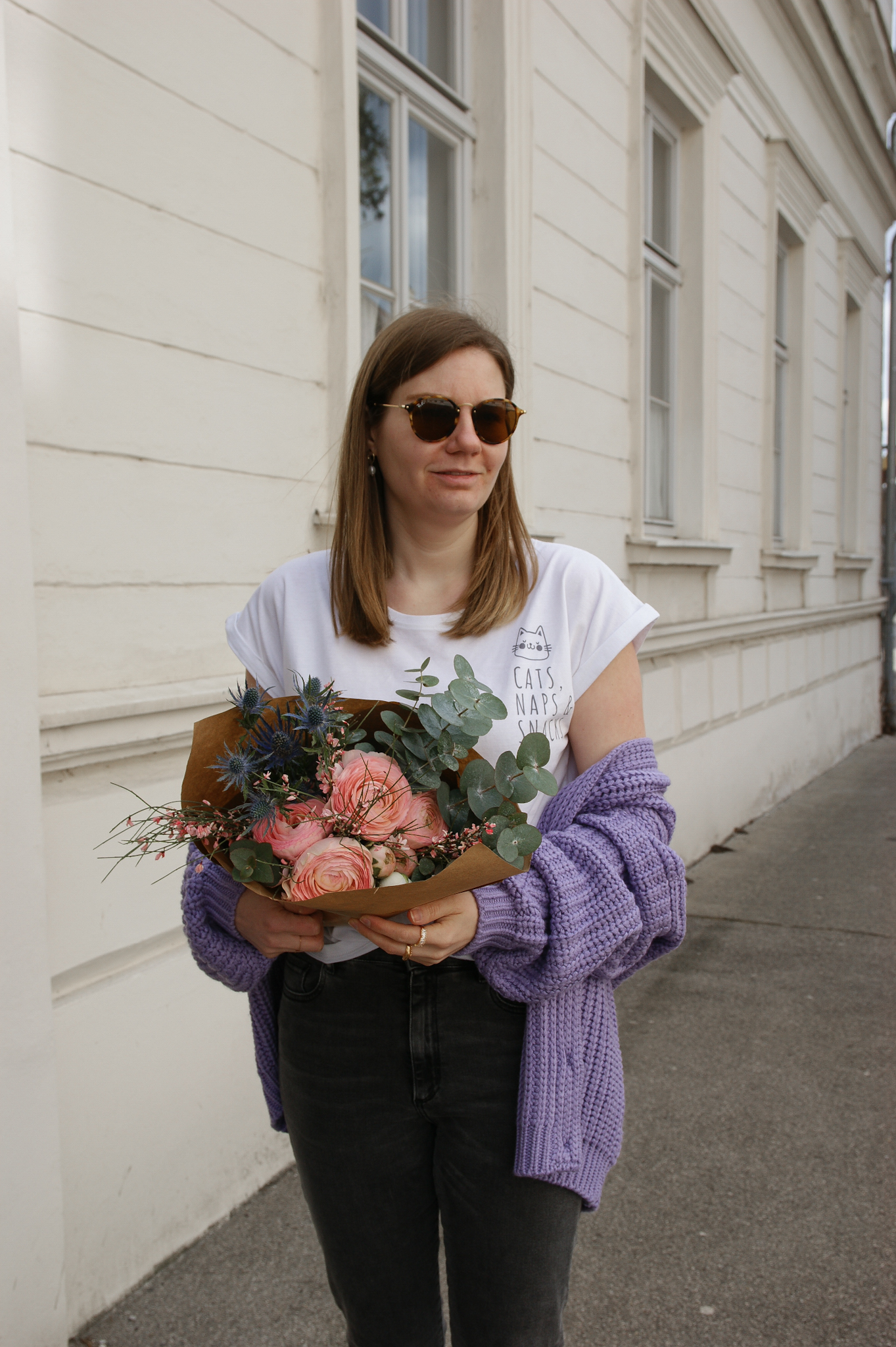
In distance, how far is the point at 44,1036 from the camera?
2.16 meters

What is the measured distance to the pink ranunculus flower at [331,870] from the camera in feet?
3.47

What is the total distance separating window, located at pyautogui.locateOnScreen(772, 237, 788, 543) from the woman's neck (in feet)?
26.1

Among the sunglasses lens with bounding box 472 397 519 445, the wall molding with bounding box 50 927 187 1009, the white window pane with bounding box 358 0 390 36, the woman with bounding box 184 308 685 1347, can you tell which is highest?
the white window pane with bounding box 358 0 390 36

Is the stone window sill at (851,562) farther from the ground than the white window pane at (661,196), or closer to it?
closer to it

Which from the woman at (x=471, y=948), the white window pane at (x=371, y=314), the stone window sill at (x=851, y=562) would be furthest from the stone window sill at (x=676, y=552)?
the woman at (x=471, y=948)

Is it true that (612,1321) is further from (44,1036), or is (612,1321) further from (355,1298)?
(44,1036)

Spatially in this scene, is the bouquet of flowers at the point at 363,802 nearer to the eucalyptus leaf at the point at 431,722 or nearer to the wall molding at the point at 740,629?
the eucalyptus leaf at the point at 431,722

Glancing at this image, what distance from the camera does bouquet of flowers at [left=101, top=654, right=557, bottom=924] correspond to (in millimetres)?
1096

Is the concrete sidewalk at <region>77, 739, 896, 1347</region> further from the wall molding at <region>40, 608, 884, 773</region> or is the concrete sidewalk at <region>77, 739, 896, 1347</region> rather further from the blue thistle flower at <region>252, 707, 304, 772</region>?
the blue thistle flower at <region>252, 707, 304, 772</region>

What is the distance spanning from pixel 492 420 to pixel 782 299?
28.5ft

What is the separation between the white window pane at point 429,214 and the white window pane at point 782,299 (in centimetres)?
566

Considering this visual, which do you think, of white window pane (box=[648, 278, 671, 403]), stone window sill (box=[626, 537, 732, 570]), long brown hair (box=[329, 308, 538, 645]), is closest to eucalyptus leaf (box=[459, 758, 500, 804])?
long brown hair (box=[329, 308, 538, 645])

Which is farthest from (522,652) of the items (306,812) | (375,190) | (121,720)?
(375,190)

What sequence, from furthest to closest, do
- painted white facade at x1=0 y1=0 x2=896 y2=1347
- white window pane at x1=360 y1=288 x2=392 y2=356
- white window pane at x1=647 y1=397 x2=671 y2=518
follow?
white window pane at x1=647 y1=397 x2=671 y2=518 → white window pane at x1=360 y1=288 x2=392 y2=356 → painted white facade at x1=0 y1=0 x2=896 y2=1347
